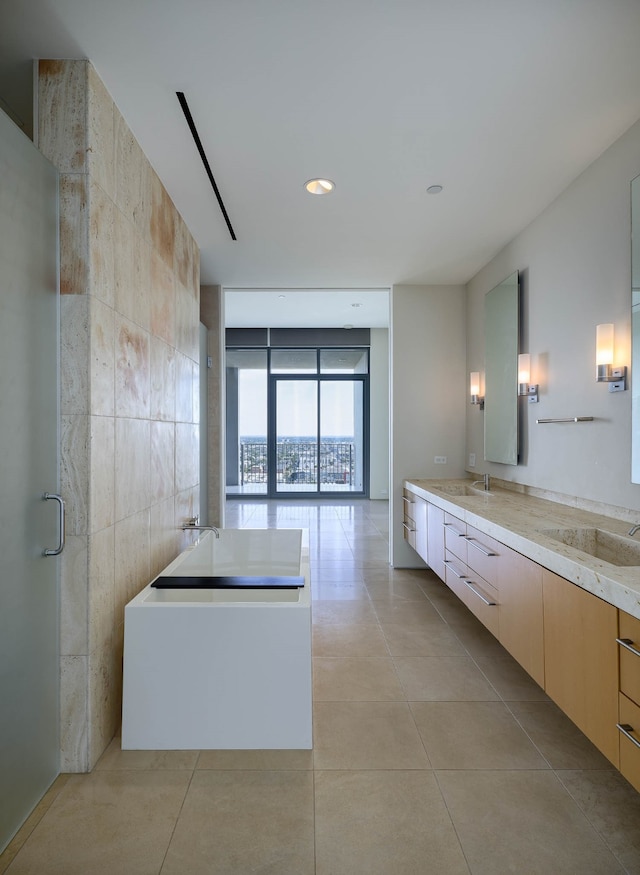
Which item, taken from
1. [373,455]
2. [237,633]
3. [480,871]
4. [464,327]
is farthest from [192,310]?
[373,455]

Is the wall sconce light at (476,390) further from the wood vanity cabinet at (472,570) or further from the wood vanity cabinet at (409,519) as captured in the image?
the wood vanity cabinet at (472,570)

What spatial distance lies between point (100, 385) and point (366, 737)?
Result: 70.3 inches

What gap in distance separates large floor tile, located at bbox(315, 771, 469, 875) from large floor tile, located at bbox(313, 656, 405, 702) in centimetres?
53

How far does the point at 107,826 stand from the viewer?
5.05ft

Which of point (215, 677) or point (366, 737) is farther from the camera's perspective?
point (366, 737)

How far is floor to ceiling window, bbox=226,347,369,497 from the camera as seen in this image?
8.43 metres

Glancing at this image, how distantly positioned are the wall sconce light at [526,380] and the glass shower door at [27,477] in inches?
106

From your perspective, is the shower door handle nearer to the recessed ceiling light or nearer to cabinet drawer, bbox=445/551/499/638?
cabinet drawer, bbox=445/551/499/638

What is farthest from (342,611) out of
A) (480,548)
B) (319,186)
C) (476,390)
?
(319,186)

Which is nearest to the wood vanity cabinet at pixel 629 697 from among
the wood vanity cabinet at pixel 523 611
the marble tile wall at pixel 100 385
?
the wood vanity cabinet at pixel 523 611

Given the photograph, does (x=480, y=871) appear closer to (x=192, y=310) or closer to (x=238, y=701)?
(x=238, y=701)

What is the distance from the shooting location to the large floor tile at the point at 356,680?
7.62 feet

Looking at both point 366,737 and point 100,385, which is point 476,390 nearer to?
point 366,737

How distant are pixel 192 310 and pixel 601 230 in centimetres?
249
